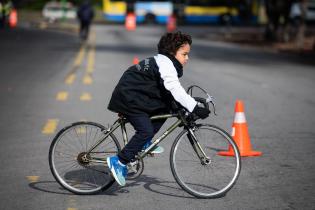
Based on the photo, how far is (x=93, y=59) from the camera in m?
25.7

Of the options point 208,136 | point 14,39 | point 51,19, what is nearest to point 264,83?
point 208,136

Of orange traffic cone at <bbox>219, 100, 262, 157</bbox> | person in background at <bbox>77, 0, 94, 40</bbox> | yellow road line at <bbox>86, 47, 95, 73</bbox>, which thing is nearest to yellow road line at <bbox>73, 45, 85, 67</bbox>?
yellow road line at <bbox>86, 47, 95, 73</bbox>

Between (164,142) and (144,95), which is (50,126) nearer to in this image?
(164,142)

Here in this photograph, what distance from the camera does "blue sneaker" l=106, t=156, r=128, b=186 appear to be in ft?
23.5

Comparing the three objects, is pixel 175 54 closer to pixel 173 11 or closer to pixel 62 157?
pixel 62 157

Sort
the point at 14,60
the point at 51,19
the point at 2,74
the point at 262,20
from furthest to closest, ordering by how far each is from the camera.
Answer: the point at 262,20, the point at 51,19, the point at 14,60, the point at 2,74

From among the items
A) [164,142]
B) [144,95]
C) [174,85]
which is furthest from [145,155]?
[164,142]

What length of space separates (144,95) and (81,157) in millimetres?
865

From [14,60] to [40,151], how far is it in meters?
15.8

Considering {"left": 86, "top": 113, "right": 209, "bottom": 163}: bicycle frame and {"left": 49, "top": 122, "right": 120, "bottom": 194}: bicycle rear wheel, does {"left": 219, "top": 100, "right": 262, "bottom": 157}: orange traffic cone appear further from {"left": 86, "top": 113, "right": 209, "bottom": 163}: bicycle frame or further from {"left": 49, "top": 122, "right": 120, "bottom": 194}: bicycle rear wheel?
{"left": 49, "top": 122, "right": 120, "bottom": 194}: bicycle rear wheel

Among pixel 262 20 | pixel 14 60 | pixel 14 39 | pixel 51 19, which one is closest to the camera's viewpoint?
pixel 14 60

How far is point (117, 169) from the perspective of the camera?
7.18 m

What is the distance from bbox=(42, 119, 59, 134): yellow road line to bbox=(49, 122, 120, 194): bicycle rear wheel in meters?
3.57

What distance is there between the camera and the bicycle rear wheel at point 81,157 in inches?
289
